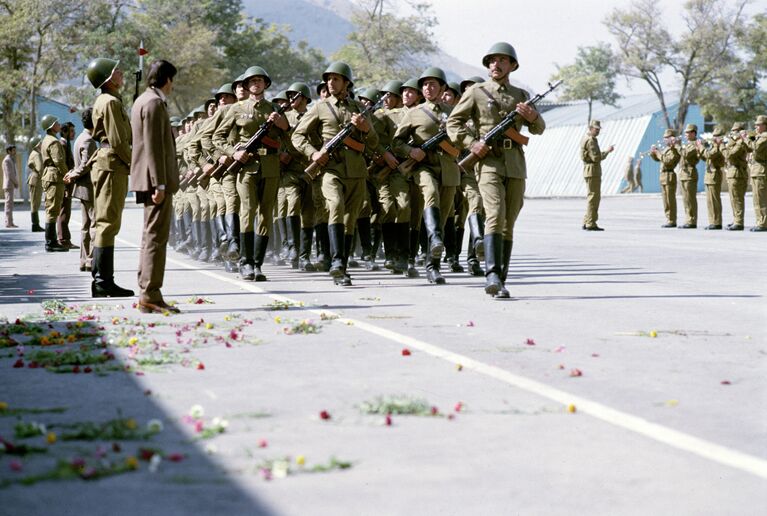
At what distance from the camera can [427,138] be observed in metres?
14.2

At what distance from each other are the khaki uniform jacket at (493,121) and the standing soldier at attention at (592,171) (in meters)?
14.4

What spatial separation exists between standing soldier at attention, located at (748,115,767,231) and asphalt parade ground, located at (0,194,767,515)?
45.4ft

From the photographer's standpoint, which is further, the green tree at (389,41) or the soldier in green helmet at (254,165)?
the green tree at (389,41)

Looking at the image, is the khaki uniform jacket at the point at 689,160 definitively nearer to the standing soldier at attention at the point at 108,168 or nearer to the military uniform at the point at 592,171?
the military uniform at the point at 592,171

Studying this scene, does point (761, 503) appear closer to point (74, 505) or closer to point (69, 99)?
point (74, 505)

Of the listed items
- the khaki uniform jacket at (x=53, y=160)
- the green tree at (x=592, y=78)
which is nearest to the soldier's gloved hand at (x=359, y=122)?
the khaki uniform jacket at (x=53, y=160)

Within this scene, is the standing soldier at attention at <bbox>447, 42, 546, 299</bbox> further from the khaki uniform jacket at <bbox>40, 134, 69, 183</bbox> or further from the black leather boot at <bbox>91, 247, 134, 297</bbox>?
the khaki uniform jacket at <bbox>40, 134, 69, 183</bbox>

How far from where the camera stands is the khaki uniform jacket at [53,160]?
21.7 m

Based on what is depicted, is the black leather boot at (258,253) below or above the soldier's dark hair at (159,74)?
below

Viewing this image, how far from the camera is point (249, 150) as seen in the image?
13.8 meters

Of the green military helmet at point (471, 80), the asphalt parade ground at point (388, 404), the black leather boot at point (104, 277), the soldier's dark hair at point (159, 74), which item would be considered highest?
the green military helmet at point (471, 80)

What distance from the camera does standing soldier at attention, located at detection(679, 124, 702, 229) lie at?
27109mm

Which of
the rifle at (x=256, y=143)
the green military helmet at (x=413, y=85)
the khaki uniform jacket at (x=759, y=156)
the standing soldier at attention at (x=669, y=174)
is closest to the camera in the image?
the rifle at (x=256, y=143)

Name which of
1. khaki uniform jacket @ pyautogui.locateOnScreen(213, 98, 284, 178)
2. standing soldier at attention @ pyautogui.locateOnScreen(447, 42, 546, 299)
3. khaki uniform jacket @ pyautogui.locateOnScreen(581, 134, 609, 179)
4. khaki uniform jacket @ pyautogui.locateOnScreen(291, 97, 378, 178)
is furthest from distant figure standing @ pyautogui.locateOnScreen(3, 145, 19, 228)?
standing soldier at attention @ pyautogui.locateOnScreen(447, 42, 546, 299)
